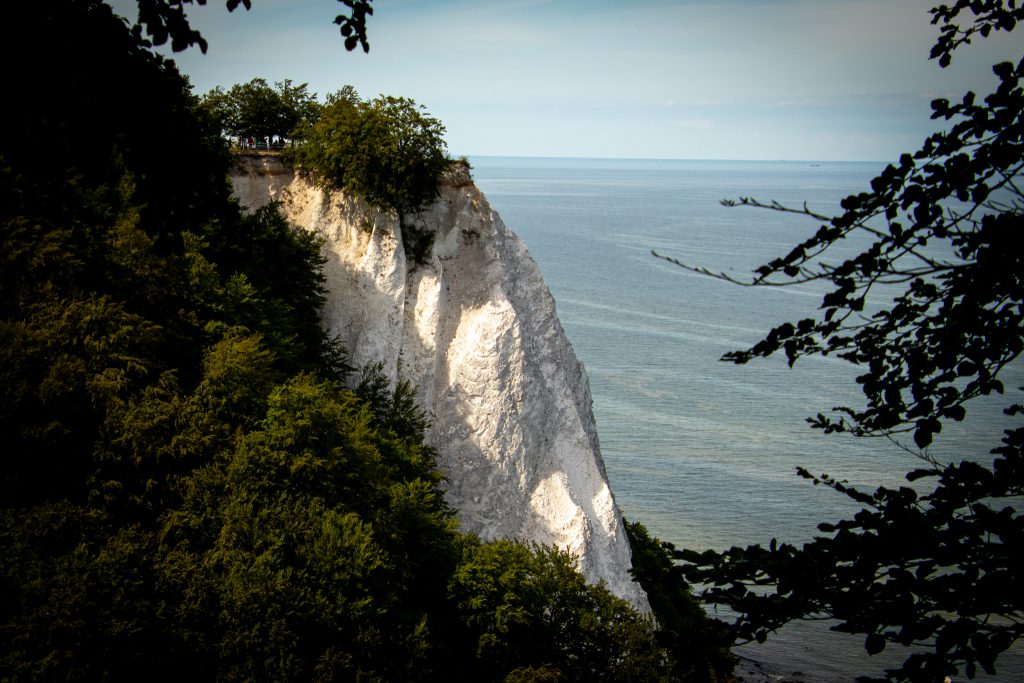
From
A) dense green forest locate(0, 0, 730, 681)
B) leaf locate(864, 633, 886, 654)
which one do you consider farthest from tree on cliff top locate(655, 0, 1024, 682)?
dense green forest locate(0, 0, 730, 681)

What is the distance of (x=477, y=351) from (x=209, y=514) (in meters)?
13.3

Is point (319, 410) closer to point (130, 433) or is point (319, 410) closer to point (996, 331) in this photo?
point (130, 433)

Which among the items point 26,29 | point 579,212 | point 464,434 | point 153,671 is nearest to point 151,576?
point 153,671

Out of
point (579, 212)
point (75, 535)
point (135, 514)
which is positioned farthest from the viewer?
point (579, 212)

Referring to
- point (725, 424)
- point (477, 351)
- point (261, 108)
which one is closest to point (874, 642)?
point (477, 351)

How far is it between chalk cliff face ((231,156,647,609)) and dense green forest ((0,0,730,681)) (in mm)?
3206

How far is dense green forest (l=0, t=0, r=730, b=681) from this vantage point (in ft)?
64.3

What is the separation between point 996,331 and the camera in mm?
5535

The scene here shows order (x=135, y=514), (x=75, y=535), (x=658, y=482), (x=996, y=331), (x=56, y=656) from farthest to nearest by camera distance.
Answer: (x=658, y=482) < (x=135, y=514) < (x=75, y=535) < (x=56, y=656) < (x=996, y=331)

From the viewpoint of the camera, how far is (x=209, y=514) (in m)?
22.1

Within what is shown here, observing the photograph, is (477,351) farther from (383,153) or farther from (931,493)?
(931,493)

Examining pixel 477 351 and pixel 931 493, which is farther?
pixel 477 351

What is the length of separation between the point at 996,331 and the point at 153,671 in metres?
19.0

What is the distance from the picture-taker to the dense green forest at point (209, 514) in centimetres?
1961
